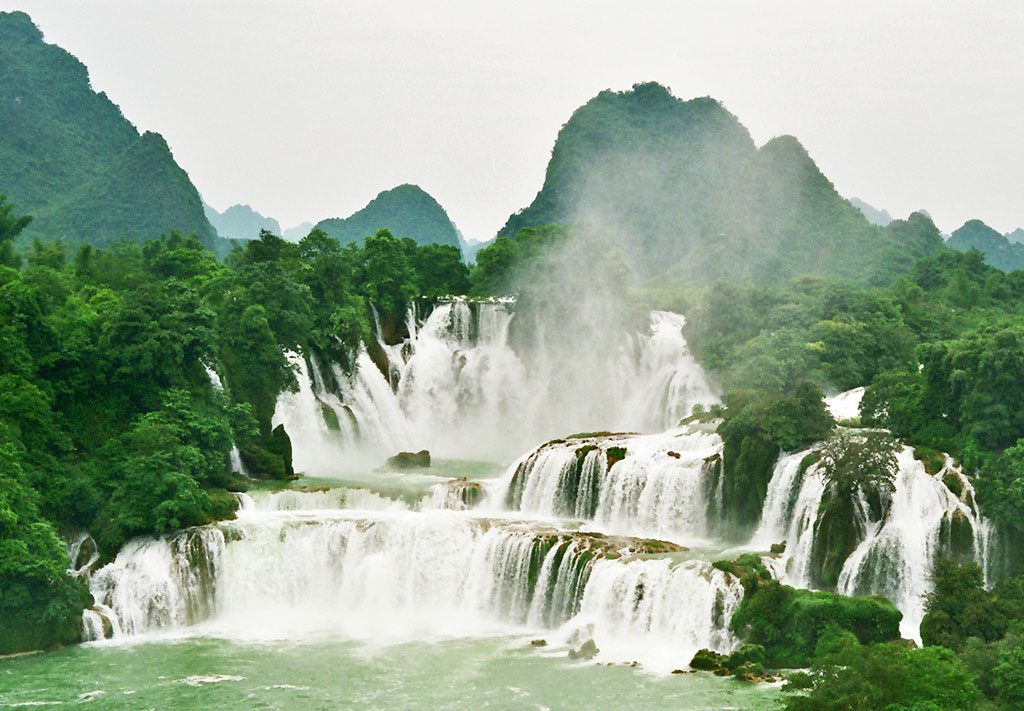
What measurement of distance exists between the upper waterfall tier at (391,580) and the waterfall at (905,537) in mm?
2495

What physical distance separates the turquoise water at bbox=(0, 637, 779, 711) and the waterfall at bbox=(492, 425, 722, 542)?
17.4 feet

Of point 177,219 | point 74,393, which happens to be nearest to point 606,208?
point 177,219

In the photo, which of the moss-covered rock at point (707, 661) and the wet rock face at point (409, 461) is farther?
the wet rock face at point (409, 461)

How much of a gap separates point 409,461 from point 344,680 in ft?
50.3

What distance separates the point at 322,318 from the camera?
3859 cm

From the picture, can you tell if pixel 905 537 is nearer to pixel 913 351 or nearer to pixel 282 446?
pixel 913 351

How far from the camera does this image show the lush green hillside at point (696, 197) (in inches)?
2657

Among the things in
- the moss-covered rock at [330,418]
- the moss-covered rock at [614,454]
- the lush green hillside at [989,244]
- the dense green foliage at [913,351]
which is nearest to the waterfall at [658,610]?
the moss-covered rock at [614,454]

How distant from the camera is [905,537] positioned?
2123 cm

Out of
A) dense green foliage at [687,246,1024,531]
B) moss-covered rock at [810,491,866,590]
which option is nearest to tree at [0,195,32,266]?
dense green foliage at [687,246,1024,531]

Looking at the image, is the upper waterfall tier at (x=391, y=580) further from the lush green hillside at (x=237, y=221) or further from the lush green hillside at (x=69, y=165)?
the lush green hillside at (x=237, y=221)

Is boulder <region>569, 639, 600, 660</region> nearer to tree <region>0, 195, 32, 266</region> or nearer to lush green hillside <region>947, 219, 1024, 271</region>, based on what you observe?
tree <region>0, 195, 32, 266</region>

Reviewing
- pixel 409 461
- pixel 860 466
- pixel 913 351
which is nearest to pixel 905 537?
pixel 860 466

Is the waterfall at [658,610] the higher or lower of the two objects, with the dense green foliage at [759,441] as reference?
lower
